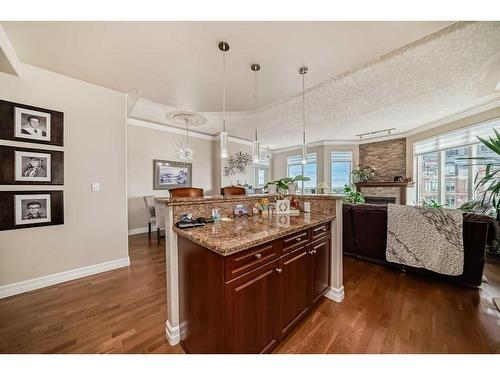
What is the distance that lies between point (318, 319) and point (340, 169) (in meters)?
5.87

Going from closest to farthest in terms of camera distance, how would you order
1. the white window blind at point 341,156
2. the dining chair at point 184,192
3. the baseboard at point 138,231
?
1. the dining chair at point 184,192
2. the baseboard at point 138,231
3. the white window blind at point 341,156

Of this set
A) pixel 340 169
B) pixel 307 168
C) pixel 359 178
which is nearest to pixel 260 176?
pixel 307 168

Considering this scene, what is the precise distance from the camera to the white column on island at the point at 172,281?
1358mm

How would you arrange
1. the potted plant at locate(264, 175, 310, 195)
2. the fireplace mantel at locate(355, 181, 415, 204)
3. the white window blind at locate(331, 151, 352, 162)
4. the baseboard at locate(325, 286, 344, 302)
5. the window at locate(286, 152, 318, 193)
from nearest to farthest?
the baseboard at locate(325, 286, 344, 302), the potted plant at locate(264, 175, 310, 195), the fireplace mantel at locate(355, 181, 415, 204), the white window blind at locate(331, 151, 352, 162), the window at locate(286, 152, 318, 193)

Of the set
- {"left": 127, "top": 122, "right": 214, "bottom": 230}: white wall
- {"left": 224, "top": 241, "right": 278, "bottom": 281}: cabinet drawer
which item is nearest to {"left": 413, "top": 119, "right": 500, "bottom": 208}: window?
{"left": 224, "top": 241, "right": 278, "bottom": 281}: cabinet drawer

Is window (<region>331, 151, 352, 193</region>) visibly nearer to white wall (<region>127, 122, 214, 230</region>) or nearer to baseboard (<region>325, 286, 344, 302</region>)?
white wall (<region>127, 122, 214, 230</region>)

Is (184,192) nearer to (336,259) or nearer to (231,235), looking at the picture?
(231,235)

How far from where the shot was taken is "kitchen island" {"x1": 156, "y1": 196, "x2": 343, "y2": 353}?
3.21 feet

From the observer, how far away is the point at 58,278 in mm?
2201

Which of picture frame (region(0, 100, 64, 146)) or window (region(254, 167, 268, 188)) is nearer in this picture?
picture frame (region(0, 100, 64, 146))

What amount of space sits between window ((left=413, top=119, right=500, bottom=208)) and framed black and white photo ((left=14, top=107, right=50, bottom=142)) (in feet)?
20.9

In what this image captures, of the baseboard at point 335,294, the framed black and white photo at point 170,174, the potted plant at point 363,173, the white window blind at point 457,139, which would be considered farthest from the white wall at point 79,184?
the potted plant at point 363,173

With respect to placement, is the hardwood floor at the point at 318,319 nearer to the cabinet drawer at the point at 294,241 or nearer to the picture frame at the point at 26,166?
the cabinet drawer at the point at 294,241

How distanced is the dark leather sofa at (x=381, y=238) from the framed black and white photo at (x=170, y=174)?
13.6 feet
